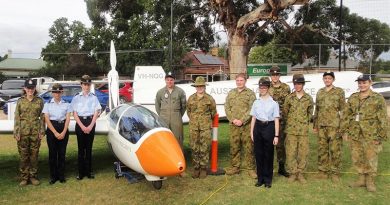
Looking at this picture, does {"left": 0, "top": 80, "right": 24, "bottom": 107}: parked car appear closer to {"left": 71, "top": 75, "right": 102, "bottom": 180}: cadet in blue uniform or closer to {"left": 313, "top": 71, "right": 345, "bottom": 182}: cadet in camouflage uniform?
{"left": 71, "top": 75, "right": 102, "bottom": 180}: cadet in blue uniform

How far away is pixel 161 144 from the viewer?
5.30 meters

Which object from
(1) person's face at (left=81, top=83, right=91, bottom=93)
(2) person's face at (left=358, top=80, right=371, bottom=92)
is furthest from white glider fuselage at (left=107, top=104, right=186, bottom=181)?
(2) person's face at (left=358, top=80, right=371, bottom=92)

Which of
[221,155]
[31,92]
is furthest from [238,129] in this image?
[31,92]

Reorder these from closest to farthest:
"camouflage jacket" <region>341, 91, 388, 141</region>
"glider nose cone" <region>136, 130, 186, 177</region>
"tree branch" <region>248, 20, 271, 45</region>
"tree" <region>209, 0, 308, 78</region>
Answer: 1. "glider nose cone" <region>136, 130, 186, 177</region>
2. "camouflage jacket" <region>341, 91, 388, 141</region>
3. "tree" <region>209, 0, 308, 78</region>
4. "tree branch" <region>248, 20, 271, 45</region>

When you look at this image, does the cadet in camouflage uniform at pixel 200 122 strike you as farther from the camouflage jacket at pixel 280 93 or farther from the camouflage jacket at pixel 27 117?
the camouflage jacket at pixel 27 117

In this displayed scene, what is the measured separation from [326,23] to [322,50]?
163cm

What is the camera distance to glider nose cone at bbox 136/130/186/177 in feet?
16.5

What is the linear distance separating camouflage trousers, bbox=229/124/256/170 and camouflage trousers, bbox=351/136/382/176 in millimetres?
1725

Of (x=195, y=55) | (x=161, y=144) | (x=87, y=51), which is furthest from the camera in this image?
(x=195, y=55)

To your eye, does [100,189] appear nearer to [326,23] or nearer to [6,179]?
[6,179]

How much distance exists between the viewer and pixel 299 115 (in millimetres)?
6242

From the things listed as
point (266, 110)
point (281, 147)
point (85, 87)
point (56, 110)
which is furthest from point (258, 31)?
point (56, 110)

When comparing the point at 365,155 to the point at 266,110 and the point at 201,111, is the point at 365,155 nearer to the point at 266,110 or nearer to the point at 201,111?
the point at 266,110

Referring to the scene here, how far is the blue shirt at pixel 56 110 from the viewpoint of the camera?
628 cm
